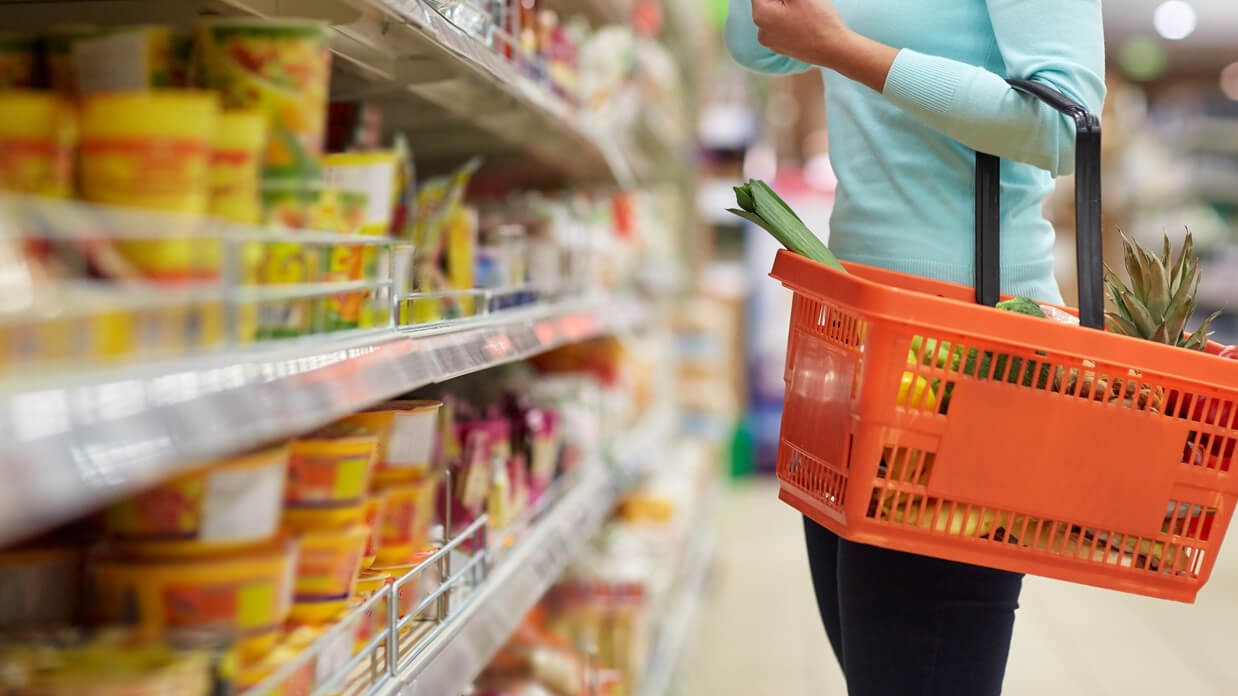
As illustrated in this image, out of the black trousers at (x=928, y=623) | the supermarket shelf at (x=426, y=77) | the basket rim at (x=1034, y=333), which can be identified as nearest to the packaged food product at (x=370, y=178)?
the supermarket shelf at (x=426, y=77)

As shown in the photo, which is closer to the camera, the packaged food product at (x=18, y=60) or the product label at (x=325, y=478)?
the packaged food product at (x=18, y=60)

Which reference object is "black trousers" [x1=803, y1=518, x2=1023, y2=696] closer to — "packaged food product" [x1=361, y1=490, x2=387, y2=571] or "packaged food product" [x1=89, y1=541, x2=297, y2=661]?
"packaged food product" [x1=361, y1=490, x2=387, y2=571]

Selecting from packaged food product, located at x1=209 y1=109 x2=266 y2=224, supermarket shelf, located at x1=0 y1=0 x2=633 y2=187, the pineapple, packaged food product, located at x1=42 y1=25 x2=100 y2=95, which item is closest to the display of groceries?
packaged food product, located at x1=209 y1=109 x2=266 y2=224

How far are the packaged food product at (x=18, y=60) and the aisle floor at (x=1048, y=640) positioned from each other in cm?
207

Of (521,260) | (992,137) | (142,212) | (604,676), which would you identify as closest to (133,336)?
(142,212)

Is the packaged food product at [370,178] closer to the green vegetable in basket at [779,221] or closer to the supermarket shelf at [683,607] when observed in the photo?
the green vegetable in basket at [779,221]

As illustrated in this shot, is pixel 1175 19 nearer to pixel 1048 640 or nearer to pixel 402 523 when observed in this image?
pixel 1048 640

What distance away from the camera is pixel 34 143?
76 centimetres

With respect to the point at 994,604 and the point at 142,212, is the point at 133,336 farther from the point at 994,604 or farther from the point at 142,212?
the point at 994,604

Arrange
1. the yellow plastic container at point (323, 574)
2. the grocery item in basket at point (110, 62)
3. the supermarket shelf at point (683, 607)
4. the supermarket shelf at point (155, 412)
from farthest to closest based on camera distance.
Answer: the supermarket shelf at point (683, 607) < the yellow plastic container at point (323, 574) < the grocery item in basket at point (110, 62) < the supermarket shelf at point (155, 412)

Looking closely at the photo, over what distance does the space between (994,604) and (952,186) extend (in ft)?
1.60

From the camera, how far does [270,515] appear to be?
37.4 inches

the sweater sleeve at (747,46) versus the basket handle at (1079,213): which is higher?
the sweater sleeve at (747,46)

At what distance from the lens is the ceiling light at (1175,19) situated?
7414 mm
